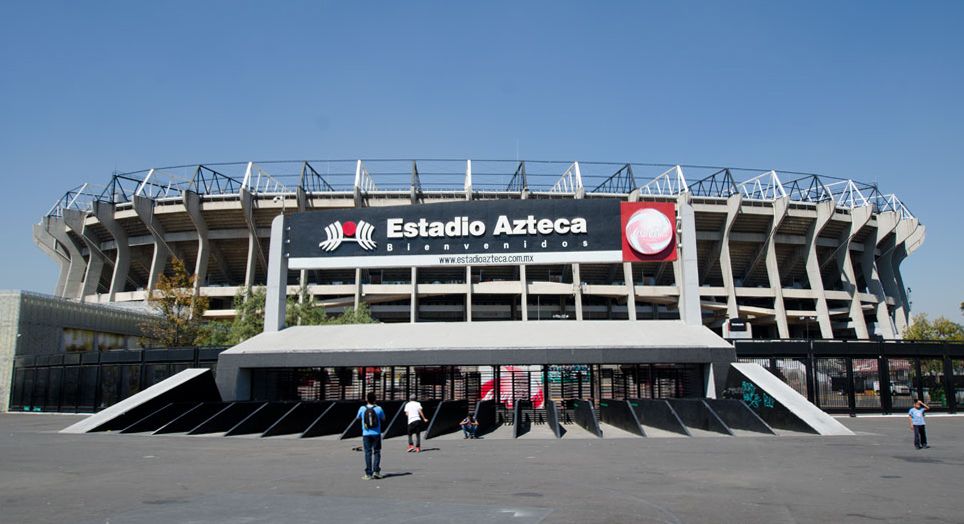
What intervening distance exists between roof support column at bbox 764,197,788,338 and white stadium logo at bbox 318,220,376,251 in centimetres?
4900

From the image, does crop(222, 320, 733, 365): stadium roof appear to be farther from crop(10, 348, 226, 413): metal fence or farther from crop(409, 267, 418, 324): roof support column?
crop(409, 267, 418, 324): roof support column

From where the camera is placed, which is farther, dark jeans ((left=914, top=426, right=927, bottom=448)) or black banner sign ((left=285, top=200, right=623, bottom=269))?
black banner sign ((left=285, top=200, right=623, bottom=269))

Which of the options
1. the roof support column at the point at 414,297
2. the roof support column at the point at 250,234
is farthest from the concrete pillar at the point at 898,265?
the roof support column at the point at 250,234

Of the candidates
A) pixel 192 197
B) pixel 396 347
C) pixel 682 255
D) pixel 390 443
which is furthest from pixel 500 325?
pixel 192 197

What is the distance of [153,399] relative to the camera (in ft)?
77.8

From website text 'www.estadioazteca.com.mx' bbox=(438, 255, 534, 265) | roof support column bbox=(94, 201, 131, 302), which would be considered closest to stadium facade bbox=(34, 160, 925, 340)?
roof support column bbox=(94, 201, 131, 302)

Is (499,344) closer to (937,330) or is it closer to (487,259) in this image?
(487,259)

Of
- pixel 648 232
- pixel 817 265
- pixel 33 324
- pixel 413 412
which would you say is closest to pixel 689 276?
pixel 648 232

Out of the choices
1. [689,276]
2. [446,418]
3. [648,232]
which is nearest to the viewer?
[446,418]

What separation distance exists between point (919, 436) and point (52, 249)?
8225cm

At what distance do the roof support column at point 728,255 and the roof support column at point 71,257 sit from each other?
225ft

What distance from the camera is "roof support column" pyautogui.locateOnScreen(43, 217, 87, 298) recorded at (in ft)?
229

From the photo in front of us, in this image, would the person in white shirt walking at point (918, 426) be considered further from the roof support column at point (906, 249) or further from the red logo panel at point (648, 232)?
the roof support column at point (906, 249)

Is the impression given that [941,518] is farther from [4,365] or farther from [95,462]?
[4,365]
